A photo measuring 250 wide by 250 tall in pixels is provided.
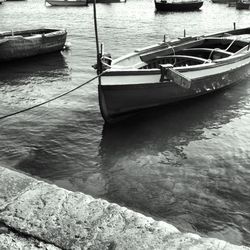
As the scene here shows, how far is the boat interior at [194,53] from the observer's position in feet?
38.5

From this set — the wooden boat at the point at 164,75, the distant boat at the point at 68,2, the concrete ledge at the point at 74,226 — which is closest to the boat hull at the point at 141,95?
the wooden boat at the point at 164,75

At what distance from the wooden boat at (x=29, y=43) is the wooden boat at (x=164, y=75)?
26.7ft

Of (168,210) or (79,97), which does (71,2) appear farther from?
(168,210)

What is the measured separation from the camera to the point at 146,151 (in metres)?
8.92

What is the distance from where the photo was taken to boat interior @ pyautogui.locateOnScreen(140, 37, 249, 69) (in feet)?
38.5

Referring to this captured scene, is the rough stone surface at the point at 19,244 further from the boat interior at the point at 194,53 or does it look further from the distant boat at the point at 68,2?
the distant boat at the point at 68,2

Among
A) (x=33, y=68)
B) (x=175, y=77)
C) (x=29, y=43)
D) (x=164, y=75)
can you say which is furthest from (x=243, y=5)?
(x=175, y=77)

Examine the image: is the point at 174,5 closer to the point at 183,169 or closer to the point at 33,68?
the point at 33,68

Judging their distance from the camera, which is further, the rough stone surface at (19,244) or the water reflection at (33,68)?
the water reflection at (33,68)

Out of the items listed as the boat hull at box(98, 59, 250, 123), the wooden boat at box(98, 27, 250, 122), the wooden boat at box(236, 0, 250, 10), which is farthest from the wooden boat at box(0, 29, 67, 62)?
the wooden boat at box(236, 0, 250, 10)

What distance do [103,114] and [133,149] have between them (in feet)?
5.72

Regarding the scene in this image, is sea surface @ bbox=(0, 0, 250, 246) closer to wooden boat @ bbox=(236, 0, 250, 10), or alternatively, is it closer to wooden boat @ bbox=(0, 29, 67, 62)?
wooden boat @ bbox=(0, 29, 67, 62)

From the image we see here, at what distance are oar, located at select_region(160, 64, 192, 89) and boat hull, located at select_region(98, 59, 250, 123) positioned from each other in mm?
236

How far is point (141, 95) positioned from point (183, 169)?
3.07 m
